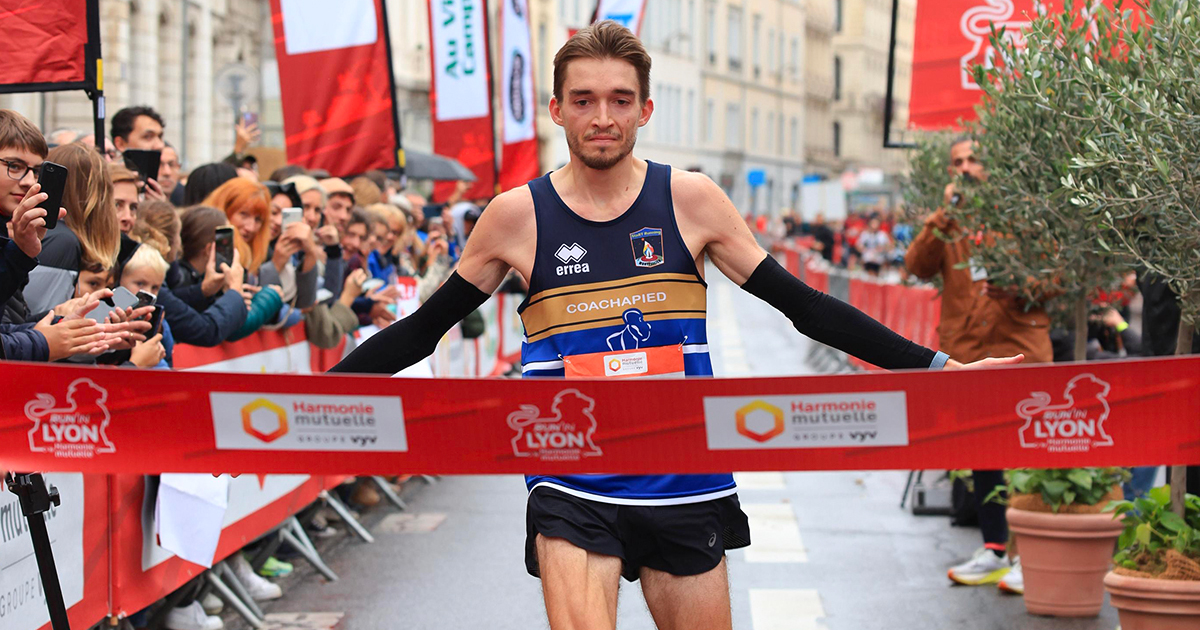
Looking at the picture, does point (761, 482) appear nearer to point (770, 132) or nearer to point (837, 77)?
point (770, 132)

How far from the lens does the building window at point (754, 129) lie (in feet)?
284

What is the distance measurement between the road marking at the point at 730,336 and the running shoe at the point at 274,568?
439 cm

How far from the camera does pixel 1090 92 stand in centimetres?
620

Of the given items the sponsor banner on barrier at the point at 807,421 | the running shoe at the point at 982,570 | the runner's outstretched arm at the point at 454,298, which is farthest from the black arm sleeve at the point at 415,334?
the running shoe at the point at 982,570

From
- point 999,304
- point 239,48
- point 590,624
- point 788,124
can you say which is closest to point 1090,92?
point 999,304

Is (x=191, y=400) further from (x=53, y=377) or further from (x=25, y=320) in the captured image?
(x=25, y=320)

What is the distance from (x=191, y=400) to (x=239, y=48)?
103 feet

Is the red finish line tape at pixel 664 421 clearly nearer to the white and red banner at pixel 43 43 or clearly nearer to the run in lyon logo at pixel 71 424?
the run in lyon logo at pixel 71 424

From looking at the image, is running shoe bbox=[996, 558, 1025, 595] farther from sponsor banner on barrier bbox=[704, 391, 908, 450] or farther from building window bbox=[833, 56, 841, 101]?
building window bbox=[833, 56, 841, 101]

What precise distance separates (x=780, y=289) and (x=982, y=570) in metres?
4.53

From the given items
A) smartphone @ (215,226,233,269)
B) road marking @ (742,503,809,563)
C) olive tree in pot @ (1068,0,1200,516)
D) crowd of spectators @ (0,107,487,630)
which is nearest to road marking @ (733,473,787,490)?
road marking @ (742,503,809,563)

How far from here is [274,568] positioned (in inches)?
324

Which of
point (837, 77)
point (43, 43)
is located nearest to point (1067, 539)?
point (43, 43)

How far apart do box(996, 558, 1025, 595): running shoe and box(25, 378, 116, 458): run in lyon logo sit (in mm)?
4878
